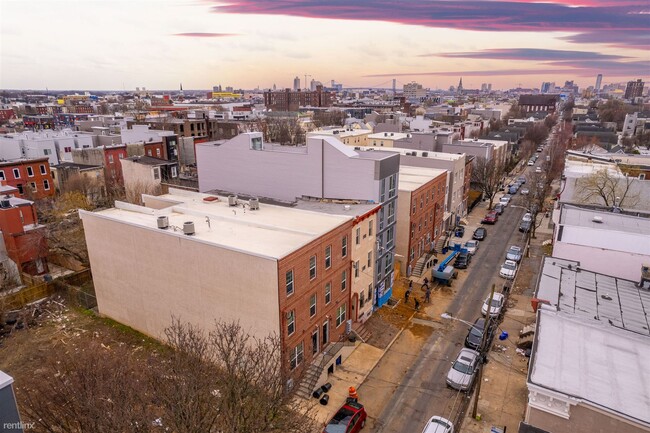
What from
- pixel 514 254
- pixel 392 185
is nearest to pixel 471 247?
pixel 514 254

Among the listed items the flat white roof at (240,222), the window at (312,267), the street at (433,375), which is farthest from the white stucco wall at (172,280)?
the street at (433,375)

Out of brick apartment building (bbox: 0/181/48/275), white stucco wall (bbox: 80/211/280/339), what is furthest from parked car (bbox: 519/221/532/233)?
brick apartment building (bbox: 0/181/48/275)

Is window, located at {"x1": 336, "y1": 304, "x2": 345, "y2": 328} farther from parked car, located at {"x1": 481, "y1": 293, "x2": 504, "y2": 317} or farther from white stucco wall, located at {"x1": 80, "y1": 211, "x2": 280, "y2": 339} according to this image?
parked car, located at {"x1": 481, "y1": 293, "x2": 504, "y2": 317}

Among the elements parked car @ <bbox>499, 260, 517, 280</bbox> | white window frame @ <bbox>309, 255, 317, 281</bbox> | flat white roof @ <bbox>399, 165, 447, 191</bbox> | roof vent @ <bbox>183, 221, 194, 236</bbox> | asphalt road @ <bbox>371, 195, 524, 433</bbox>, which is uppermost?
roof vent @ <bbox>183, 221, 194, 236</bbox>

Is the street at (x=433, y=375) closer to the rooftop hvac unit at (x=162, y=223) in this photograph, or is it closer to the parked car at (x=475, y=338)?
the parked car at (x=475, y=338)

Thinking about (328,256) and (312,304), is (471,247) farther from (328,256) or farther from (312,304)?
(312,304)

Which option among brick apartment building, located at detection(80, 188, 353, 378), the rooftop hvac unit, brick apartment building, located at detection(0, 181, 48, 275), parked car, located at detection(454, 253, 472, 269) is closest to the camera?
brick apartment building, located at detection(80, 188, 353, 378)

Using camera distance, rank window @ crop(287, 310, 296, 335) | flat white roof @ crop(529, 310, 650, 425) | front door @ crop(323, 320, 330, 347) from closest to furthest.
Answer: flat white roof @ crop(529, 310, 650, 425) < window @ crop(287, 310, 296, 335) < front door @ crop(323, 320, 330, 347)
